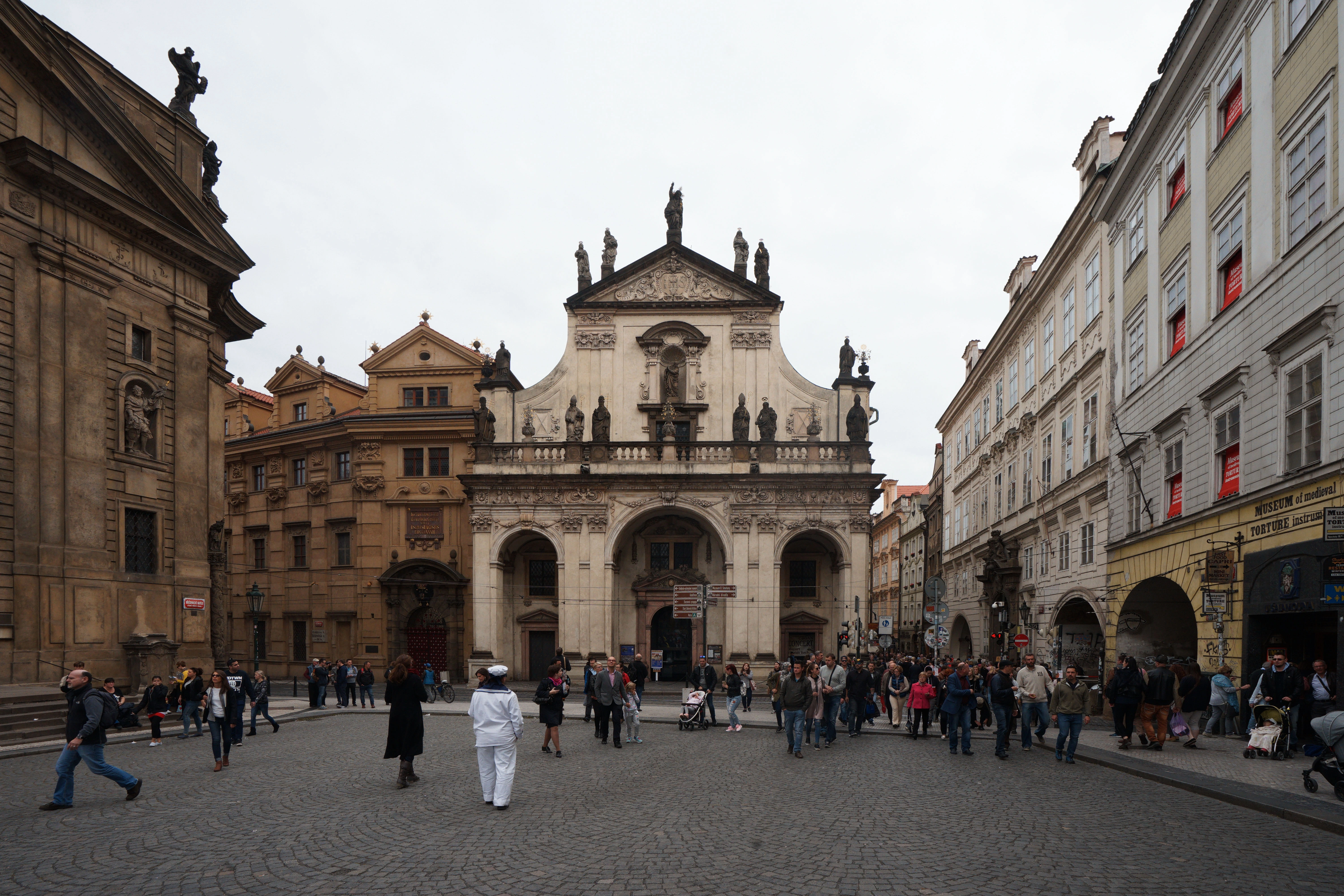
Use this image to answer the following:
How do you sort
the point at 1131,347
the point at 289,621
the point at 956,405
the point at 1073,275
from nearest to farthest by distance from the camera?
the point at 1131,347 → the point at 1073,275 → the point at 289,621 → the point at 956,405

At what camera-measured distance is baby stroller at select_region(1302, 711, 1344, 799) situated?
1099 centimetres

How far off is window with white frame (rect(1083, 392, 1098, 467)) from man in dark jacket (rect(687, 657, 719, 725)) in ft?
40.3

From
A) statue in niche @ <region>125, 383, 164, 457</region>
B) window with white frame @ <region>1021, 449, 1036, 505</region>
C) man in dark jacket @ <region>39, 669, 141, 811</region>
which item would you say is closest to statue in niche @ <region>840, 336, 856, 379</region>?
window with white frame @ <region>1021, 449, 1036, 505</region>

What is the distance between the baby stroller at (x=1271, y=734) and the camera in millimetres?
15023

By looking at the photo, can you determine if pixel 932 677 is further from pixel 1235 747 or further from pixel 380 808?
pixel 380 808

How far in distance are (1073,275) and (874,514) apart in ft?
256

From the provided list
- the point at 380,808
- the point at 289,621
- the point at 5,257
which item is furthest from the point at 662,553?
the point at 380,808

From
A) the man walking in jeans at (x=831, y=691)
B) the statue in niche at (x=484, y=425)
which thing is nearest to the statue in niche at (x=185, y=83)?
the statue in niche at (x=484, y=425)

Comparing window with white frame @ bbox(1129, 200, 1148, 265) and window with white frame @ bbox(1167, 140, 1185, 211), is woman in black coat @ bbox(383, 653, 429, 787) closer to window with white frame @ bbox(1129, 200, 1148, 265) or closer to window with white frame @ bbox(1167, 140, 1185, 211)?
window with white frame @ bbox(1167, 140, 1185, 211)

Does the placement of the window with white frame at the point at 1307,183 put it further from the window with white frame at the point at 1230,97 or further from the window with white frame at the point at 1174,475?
the window with white frame at the point at 1174,475

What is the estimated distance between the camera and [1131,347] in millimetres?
25531

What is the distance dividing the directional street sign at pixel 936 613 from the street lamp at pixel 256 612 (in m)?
17.5

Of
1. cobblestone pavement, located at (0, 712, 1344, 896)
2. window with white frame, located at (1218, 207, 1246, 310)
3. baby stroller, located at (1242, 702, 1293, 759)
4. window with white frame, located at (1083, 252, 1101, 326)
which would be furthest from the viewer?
window with white frame, located at (1083, 252, 1101, 326)

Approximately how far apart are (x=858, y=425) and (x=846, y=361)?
3090mm
